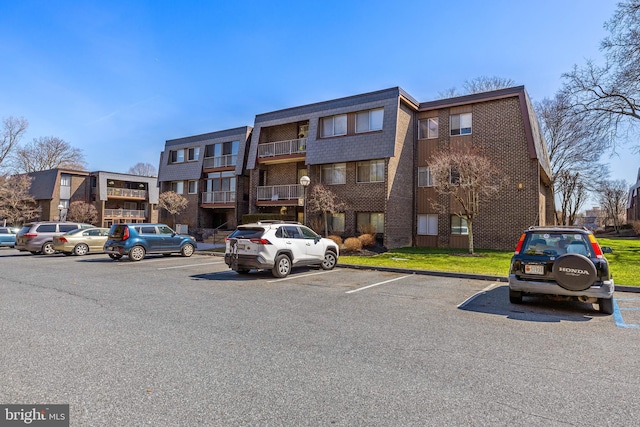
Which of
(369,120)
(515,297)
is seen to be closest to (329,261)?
(515,297)

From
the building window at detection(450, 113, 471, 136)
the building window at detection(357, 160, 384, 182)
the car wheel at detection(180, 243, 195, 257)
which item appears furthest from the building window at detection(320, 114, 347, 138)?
the car wheel at detection(180, 243, 195, 257)

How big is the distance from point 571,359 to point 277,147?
22568 millimetres

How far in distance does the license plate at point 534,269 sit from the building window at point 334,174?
50.2 feet

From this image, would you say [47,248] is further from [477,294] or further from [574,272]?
[574,272]

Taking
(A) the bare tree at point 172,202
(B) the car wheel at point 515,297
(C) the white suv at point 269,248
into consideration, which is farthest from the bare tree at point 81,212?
(B) the car wheel at point 515,297

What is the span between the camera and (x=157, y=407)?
3152 millimetres

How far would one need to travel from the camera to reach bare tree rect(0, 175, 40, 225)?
41447 mm

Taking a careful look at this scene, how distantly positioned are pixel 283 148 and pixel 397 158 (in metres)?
8.34

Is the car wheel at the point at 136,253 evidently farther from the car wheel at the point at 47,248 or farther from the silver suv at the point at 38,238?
the car wheel at the point at 47,248

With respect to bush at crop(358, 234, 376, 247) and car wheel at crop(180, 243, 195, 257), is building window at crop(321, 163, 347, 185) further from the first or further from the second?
car wheel at crop(180, 243, 195, 257)

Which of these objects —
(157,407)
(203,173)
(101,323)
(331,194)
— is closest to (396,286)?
(101,323)

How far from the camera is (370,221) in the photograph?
21.2m

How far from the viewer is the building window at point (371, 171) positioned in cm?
2073

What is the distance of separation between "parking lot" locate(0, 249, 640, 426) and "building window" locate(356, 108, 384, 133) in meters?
14.2
